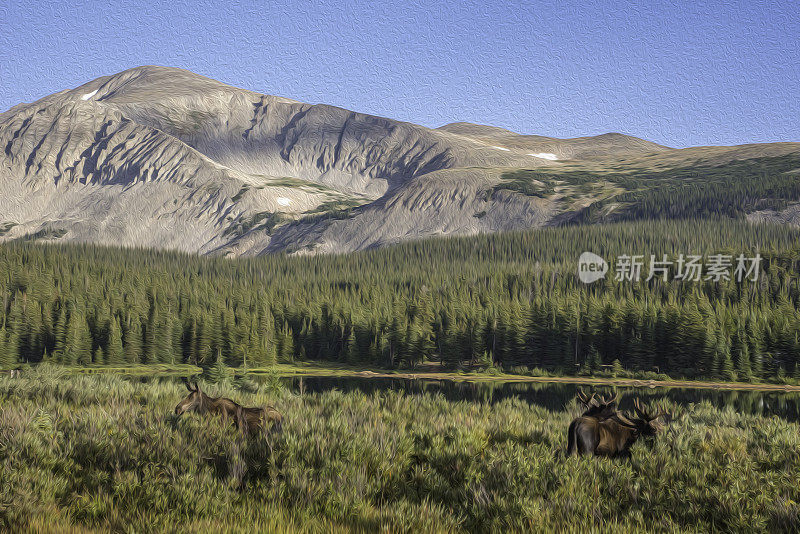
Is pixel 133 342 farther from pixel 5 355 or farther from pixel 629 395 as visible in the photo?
pixel 629 395

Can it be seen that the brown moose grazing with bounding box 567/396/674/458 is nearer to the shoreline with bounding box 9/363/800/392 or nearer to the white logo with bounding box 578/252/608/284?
the shoreline with bounding box 9/363/800/392

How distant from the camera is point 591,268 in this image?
171 metres

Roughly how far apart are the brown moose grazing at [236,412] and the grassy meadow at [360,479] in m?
0.41

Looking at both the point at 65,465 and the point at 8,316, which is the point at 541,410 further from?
the point at 8,316

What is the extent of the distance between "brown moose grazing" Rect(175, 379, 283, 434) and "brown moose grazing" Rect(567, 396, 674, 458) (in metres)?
6.29

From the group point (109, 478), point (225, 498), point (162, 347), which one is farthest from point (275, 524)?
point (162, 347)

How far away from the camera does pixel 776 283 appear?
456ft

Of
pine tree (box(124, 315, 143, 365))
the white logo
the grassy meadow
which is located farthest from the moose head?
the white logo

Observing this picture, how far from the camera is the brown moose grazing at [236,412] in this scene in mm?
13898

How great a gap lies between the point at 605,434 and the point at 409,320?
115 m

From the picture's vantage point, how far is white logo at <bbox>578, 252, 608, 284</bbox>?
16056cm

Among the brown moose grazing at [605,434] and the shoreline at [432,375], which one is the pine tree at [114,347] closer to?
the shoreline at [432,375]

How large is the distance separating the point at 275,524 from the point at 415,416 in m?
8.48

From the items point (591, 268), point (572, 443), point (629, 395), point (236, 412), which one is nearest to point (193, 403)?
point (236, 412)
